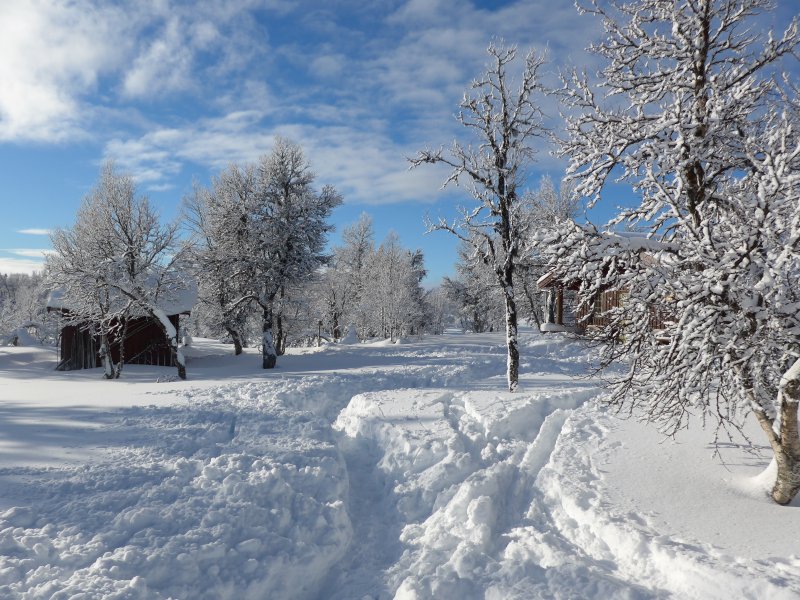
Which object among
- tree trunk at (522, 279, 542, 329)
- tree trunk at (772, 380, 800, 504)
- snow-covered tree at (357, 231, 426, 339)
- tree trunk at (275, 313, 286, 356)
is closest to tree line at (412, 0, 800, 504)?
tree trunk at (772, 380, 800, 504)

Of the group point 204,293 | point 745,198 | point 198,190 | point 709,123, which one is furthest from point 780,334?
point 198,190

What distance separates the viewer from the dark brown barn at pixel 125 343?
22.1 metres

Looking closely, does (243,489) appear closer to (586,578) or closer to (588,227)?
(586,578)

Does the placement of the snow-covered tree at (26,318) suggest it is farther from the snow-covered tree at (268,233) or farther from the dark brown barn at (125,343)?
the snow-covered tree at (268,233)

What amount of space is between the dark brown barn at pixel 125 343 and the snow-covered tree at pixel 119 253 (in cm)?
286

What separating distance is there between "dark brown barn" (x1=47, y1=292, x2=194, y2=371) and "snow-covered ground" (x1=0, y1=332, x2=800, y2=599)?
1218 centimetres

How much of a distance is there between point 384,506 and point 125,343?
20.4 metres

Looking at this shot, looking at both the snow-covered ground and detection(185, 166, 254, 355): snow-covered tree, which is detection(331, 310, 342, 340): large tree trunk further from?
the snow-covered ground

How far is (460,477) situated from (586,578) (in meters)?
2.89

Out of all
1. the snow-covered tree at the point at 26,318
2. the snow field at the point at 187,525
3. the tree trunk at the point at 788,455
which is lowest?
the snow field at the point at 187,525

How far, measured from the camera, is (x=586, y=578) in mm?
5016

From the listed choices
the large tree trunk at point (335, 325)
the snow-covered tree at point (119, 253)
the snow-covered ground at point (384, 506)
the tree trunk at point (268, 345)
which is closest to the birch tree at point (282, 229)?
the tree trunk at point (268, 345)

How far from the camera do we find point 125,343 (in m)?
22.9

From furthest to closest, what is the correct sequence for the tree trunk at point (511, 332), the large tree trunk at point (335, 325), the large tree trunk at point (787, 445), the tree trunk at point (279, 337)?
the large tree trunk at point (335, 325)
the tree trunk at point (279, 337)
the tree trunk at point (511, 332)
the large tree trunk at point (787, 445)
